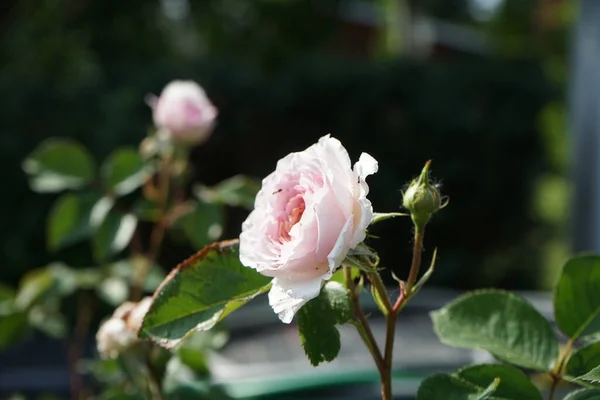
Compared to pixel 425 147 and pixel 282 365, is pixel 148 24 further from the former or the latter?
pixel 282 365

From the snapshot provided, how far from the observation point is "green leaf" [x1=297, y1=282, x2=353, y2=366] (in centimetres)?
53

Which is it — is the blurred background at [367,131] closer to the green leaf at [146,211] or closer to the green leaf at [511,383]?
the green leaf at [146,211]

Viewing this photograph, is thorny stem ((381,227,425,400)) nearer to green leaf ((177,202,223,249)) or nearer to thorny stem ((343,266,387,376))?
thorny stem ((343,266,387,376))

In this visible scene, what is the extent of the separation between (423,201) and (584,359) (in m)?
0.17

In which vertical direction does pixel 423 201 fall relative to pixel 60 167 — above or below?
above

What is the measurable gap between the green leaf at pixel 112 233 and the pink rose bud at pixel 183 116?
0.13 meters

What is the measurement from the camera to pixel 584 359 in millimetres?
577

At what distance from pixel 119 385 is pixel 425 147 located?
4.47m

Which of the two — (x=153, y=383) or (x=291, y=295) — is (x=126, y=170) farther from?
(x=291, y=295)

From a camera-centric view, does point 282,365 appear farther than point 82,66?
No

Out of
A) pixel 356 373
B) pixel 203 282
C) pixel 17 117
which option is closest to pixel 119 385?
pixel 356 373

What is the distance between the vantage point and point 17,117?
4844mm

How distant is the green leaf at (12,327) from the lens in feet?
3.66

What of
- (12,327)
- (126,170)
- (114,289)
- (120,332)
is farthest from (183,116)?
(120,332)
